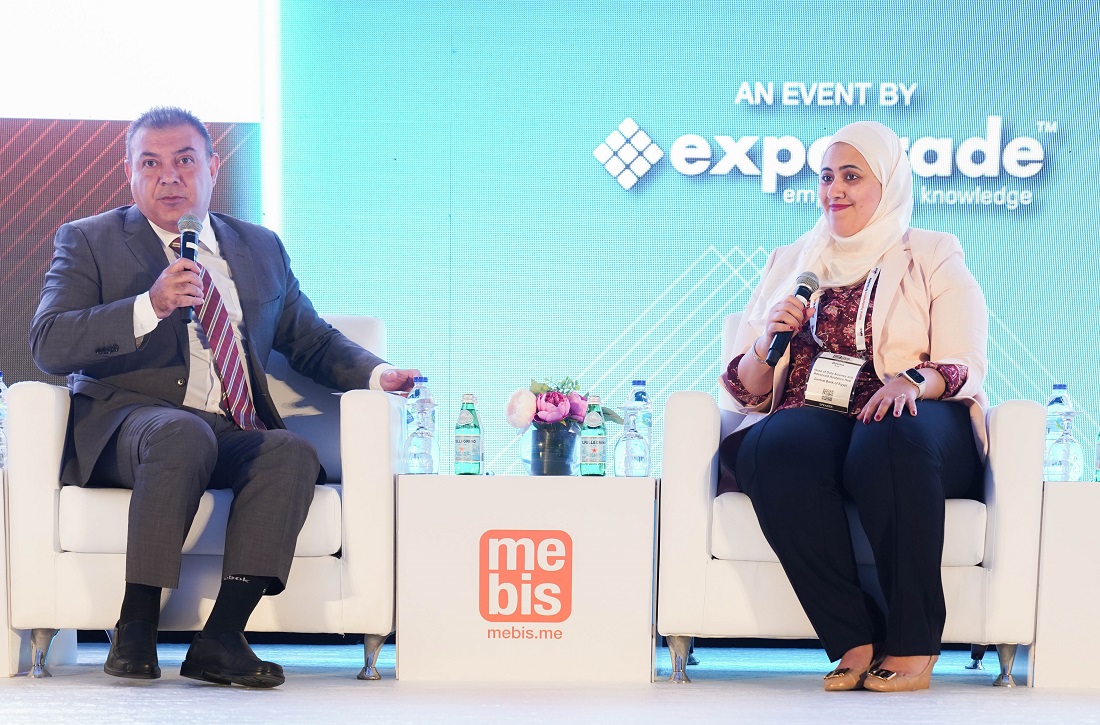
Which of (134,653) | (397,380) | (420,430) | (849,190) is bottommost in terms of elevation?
(134,653)

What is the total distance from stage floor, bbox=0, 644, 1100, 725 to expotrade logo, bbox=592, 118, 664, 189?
1.93m

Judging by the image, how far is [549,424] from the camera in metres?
2.56

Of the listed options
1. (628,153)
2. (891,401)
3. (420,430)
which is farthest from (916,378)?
(628,153)

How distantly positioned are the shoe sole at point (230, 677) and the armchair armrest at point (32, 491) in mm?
446

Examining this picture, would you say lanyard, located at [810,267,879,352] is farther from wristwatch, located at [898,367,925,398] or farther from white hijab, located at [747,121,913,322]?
wristwatch, located at [898,367,925,398]

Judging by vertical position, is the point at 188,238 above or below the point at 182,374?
above

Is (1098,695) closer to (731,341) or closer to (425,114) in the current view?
(731,341)

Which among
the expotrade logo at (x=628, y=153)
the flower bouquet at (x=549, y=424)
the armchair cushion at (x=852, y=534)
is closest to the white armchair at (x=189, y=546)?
the flower bouquet at (x=549, y=424)

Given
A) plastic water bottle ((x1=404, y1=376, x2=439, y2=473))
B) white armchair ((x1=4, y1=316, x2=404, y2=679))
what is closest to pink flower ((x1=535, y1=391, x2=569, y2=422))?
plastic water bottle ((x1=404, y1=376, x2=439, y2=473))

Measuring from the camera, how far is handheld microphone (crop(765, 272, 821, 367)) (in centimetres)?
246

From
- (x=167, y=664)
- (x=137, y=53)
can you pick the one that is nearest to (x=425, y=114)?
(x=137, y=53)

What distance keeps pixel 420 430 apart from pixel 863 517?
103 cm

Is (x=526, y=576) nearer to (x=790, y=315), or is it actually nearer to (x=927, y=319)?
(x=790, y=315)

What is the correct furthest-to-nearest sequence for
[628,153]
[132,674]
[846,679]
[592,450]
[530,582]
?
[628,153] < [592,450] < [530,582] < [846,679] < [132,674]
